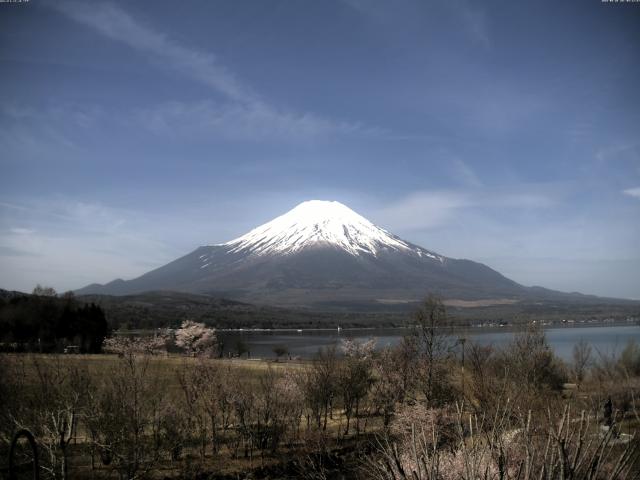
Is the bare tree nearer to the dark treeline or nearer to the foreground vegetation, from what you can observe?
the foreground vegetation

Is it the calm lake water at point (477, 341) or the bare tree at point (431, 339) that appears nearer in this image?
the bare tree at point (431, 339)

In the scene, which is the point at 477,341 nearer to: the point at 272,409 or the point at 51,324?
the point at 272,409

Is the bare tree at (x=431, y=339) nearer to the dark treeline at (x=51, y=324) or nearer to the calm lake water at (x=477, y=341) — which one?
the calm lake water at (x=477, y=341)

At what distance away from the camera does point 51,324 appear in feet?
209

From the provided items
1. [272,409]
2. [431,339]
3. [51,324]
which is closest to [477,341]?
[431,339]

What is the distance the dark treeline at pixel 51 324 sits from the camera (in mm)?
Answer: 60594

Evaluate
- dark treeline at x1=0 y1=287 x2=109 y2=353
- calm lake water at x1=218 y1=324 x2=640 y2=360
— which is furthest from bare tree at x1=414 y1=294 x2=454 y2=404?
dark treeline at x1=0 y1=287 x2=109 y2=353

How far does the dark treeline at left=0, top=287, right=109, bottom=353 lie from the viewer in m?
60.6

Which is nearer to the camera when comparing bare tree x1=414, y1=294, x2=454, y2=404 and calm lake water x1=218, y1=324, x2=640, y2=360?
bare tree x1=414, y1=294, x2=454, y2=404

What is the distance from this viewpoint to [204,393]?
72.2 ft

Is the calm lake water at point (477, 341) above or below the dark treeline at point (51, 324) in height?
below

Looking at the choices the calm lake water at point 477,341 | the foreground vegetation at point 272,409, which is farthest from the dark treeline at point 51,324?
the foreground vegetation at point 272,409

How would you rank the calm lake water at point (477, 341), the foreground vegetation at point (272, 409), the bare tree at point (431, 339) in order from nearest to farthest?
the foreground vegetation at point (272, 409)
the bare tree at point (431, 339)
the calm lake water at point (477, 341)

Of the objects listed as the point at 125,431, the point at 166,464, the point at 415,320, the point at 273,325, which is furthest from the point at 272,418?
the point at 273,325
